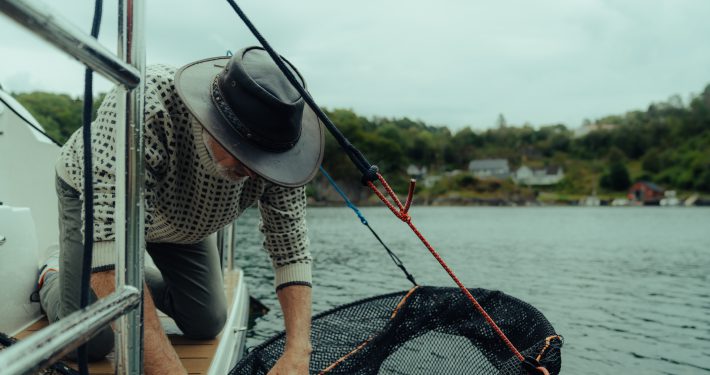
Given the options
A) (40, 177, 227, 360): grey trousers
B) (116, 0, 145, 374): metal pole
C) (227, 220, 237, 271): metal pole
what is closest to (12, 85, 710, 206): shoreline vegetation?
(227, 220, 237, 271): metal pole

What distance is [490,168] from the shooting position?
129000 mm

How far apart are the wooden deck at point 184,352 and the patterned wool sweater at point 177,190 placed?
0.69 metres

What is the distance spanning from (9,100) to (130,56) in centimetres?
319

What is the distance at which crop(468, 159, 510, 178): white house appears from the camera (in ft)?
420

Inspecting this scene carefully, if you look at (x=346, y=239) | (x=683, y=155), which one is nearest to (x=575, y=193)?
(x=683, y=155)

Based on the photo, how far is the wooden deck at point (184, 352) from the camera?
9.88 ft

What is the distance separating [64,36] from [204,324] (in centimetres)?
298

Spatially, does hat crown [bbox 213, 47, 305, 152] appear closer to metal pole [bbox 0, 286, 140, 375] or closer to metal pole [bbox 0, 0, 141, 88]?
metal pole [bbox 0, 0, 141, 88]

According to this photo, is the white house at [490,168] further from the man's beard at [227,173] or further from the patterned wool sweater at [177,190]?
the man's beard at [227,173]

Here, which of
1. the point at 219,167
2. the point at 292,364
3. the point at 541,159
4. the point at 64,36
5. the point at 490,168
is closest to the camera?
the point at 64,36

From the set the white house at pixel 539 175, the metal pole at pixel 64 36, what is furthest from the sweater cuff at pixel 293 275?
the white house at pixel 539 175

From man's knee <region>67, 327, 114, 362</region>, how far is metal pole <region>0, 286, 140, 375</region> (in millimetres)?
1891

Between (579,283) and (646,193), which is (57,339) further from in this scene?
(646,193)

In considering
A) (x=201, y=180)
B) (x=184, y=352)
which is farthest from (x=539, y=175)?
(x=201, y=180)
